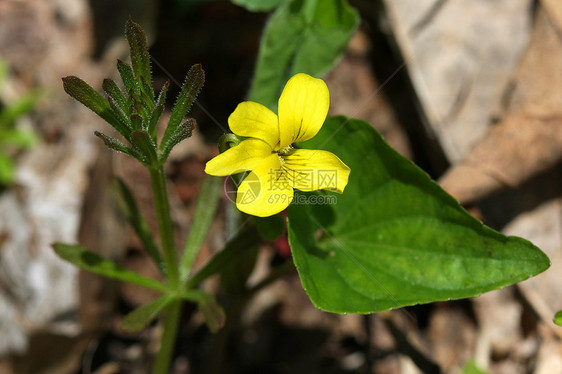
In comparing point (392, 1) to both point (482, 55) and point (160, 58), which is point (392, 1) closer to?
point (482, 55)

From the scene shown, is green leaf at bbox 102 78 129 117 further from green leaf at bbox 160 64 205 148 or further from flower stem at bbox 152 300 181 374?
flower stem at bbox 152 300 181 374

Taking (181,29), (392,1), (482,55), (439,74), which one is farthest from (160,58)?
(482,55)

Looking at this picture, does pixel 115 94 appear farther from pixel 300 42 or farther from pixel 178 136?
pixel 300 42

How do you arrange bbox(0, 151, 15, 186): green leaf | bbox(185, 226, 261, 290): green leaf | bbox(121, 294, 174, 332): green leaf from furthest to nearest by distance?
bbox(0, 151, 15, 186): green leaf → bbox(185, 226, 261, 290): green leaf → bbox(121, 294, 174, 332): green leaf

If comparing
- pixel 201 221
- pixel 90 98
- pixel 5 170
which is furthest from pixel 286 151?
pixel 5 170

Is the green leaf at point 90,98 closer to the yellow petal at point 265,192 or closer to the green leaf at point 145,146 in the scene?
the green leaf at point 145,146

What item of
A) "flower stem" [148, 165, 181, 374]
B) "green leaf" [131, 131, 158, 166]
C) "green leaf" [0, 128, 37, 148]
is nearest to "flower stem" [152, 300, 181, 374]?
"flower stem" [148, 165, 181, 374]

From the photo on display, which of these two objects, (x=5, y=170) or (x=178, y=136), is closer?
(x=178, y=136)
